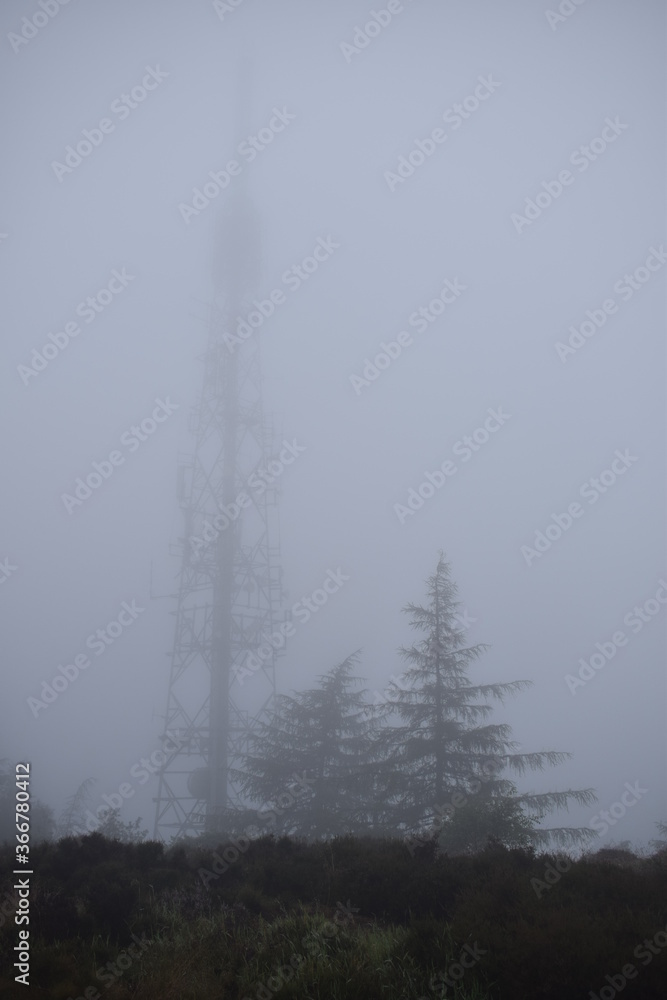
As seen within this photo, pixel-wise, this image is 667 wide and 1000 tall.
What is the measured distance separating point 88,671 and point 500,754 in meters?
96.7

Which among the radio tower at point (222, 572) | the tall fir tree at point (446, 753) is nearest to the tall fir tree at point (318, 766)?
the tall fir tree at point (446, 753)

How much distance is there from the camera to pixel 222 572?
120 feet

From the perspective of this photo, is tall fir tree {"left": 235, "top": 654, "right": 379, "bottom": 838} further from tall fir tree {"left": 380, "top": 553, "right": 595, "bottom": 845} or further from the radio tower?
the radio tower

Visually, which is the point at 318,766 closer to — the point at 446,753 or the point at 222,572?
the point at 446,753

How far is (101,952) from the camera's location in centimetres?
723

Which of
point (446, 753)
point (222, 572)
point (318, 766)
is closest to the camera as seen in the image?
point (446, 753)

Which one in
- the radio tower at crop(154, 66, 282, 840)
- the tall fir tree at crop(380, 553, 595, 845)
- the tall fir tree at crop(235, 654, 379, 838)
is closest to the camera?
the tall fir tree at crop(380, 553, 595, 845)

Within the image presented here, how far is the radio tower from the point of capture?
32.8 meters

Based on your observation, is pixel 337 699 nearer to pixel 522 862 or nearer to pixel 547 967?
pixel 522 862

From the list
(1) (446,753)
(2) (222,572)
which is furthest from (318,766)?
(2) (222,572)

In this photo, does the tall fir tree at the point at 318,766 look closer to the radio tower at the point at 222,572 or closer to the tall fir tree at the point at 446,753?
the tall fir tree at the point at 446,753

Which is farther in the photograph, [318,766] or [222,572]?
[222,572]

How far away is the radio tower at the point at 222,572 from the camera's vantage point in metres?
32.8

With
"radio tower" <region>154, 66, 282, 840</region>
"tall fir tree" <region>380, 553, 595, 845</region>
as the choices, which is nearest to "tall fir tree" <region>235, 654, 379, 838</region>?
"tall fir tree" <region>380, 553, 595, 845</region>
